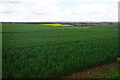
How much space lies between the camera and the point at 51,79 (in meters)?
3.70

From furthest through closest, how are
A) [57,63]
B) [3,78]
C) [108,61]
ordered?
1. [108,61]
2. [57,63]
3. [3,78]

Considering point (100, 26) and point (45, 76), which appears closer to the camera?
point (45, 76)

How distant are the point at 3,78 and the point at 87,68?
284 centimetres

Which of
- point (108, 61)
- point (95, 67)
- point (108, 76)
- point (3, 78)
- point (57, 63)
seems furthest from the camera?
point (108, 61)

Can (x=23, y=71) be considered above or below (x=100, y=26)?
below

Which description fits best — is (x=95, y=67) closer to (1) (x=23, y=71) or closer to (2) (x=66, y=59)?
(2) (x=66, y=59)

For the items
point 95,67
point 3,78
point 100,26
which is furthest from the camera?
point 100,26

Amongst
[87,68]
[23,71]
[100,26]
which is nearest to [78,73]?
[87,68]

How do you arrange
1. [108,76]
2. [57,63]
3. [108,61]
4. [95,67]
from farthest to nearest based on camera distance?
[108,61]
[95,67]
[57,63]
[108,76]

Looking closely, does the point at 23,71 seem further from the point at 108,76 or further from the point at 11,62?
the point at 108,76

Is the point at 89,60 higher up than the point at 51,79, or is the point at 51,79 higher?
the point at 89,60

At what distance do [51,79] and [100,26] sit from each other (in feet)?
54.4

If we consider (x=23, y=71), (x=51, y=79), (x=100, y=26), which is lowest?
(x=51, y=79)

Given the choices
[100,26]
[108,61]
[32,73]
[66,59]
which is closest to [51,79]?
[32,73]
